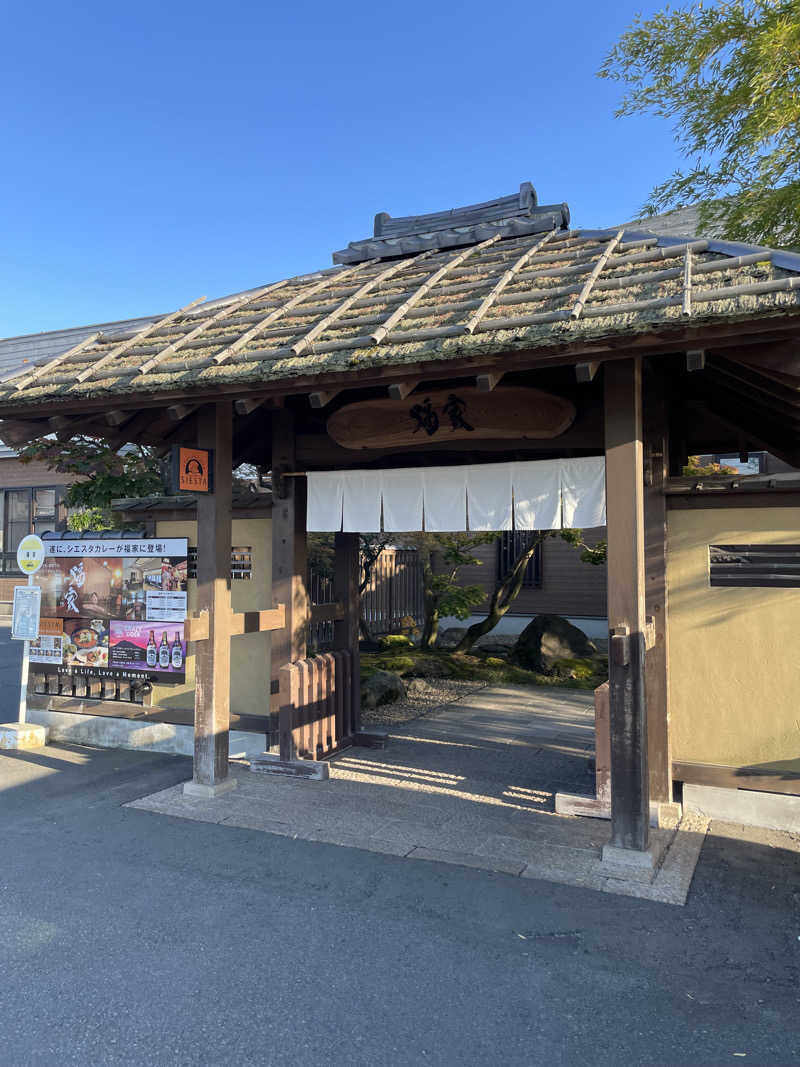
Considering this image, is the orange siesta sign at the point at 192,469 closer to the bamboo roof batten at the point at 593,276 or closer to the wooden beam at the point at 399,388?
the wooden beam at the point at 399,388

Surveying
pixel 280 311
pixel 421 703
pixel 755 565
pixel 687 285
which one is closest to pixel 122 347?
pixel 280 311

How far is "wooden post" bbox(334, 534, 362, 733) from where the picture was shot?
7.90 m

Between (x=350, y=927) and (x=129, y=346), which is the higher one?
(x=129, y=346)

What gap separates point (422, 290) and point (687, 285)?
2170 millimetres

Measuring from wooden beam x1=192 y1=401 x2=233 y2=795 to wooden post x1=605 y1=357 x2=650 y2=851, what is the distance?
3.28m

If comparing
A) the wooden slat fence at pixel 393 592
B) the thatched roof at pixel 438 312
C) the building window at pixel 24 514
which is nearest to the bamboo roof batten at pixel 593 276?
the thatched roof at pixel 438 312

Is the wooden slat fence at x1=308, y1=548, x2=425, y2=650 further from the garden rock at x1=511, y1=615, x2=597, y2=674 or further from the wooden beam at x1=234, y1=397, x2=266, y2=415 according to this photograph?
the wooden beam at x1=234, y1=397, x2=266, y2=415

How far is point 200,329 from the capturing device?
6.52 meters

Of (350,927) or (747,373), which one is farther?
(747,373)

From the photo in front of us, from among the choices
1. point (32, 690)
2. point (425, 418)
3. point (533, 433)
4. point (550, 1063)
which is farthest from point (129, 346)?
point (550, 1063)

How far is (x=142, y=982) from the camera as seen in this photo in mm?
3430

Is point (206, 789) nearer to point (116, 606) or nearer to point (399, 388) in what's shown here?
point (116, 606)

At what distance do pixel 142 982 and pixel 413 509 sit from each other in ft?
13.2

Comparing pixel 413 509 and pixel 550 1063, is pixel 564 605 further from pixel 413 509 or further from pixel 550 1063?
pixel 550 1063
